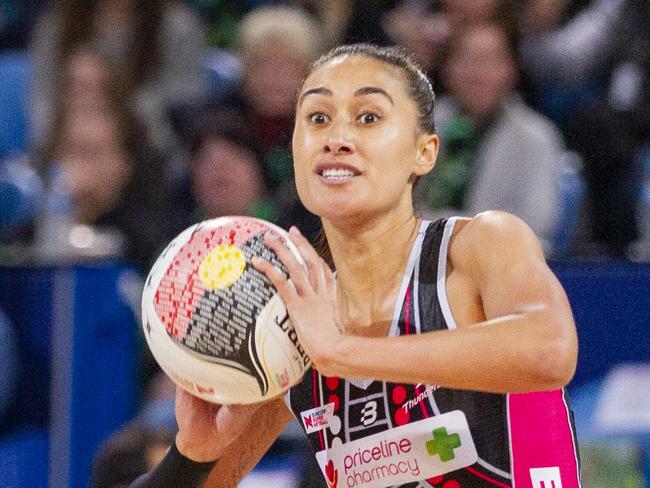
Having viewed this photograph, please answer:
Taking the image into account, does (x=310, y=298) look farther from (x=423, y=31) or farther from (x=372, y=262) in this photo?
(x=423, y=31)

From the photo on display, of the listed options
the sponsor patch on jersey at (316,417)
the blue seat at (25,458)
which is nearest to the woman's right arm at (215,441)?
the sponsor patch on jersey at (316,417)

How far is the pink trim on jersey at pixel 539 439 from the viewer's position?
2.76 m

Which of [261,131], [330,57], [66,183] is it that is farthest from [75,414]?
[330,57]

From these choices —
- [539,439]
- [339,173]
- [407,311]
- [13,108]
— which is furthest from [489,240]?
[13,108]

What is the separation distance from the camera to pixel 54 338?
4.90 metres

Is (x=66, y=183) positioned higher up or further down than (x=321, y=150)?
higher up

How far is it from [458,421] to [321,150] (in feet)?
2.27

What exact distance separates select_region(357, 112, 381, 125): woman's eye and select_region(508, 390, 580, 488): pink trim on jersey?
0.71m

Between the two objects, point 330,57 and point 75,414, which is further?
point 75,414

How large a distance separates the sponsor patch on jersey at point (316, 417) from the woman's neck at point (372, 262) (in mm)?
210

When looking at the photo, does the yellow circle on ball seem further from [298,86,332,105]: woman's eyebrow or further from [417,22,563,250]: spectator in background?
[417,22,563,250]: spectator in background

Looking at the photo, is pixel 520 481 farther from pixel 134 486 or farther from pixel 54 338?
pixel 54 338

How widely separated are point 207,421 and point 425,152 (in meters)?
0.85

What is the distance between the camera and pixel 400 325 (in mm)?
2812
